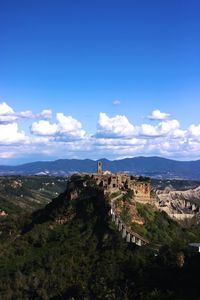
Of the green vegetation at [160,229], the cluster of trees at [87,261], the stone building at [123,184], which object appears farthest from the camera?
the stone building at [123,184]

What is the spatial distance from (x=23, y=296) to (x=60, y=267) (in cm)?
608

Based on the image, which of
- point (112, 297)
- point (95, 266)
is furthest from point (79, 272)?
point (112, 297)

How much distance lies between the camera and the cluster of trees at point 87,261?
2537 inches

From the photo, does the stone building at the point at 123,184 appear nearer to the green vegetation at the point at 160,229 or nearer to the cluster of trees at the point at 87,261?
the cluster of trees at the point at 87,261

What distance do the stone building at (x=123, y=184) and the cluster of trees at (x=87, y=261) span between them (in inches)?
81.9

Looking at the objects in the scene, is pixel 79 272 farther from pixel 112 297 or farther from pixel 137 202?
pixel 137 202

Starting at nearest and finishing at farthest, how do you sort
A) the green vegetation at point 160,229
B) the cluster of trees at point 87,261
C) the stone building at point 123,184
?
the cluster of trees at point 87,261 < the green vegetation at point 160,229 < the stone building at point 123,184

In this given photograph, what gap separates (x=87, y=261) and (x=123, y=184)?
2251 cm

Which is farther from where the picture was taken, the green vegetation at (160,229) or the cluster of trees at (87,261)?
the green vegetation at (160,229)

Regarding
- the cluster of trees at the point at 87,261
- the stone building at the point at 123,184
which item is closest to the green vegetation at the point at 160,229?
the cluster of trees at the point at 87,261

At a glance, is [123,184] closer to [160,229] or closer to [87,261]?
[160,229]

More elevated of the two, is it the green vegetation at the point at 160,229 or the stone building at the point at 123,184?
the stone building at the point at 123,184

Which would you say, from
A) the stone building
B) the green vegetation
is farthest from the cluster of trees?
the stone building

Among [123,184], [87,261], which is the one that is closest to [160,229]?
[123,184]
